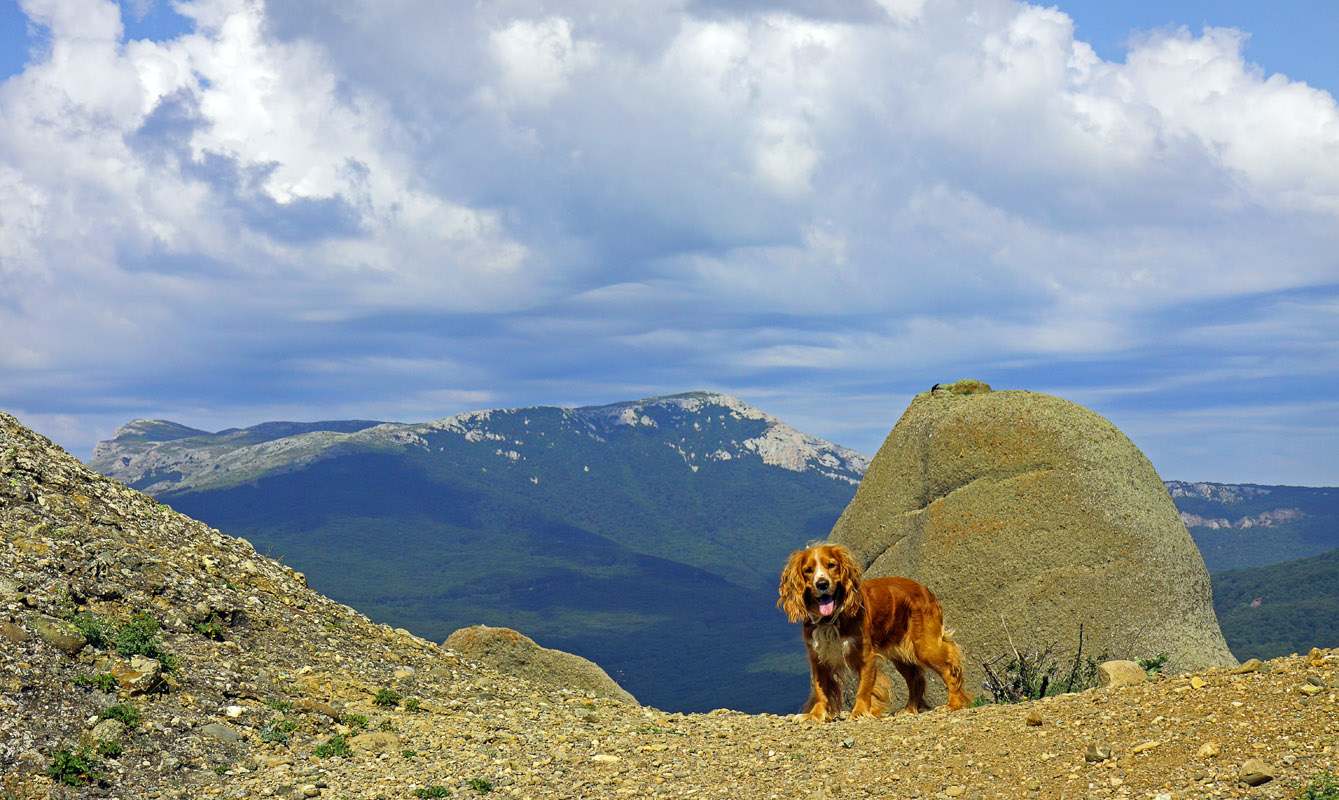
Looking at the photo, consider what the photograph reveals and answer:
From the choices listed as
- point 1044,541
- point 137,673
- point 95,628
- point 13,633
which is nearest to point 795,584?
point 1044,541

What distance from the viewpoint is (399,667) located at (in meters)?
15.6

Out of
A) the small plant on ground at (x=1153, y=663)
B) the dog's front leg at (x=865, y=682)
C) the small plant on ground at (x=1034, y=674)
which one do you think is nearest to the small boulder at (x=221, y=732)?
the dog's front leg at (x=865, y=682)

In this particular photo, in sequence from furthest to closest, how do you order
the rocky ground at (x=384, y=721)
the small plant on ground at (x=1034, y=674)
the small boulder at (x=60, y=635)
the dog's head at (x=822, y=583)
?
the small plant on ground at (x=1034, y=674), the small boulder at (x=60, y=635), the dog's head at (x=822, y=583), the rocky ground at (x=384, y=721)

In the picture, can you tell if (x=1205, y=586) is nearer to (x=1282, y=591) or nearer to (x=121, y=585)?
(x=121, y=585)

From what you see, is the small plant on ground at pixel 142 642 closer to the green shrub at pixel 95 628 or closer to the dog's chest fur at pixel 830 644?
the green shrub at pixel 95 628

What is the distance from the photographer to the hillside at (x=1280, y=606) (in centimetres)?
8906

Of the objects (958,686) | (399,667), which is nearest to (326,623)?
(399,667)

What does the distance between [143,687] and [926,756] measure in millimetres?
8957

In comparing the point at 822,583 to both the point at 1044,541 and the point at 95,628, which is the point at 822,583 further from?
the point at 95,628

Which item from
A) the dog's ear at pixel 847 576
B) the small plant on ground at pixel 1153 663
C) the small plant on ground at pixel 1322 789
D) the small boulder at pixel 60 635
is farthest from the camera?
the small plant on ground at pixel 1153 663

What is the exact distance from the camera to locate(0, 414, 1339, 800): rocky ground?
8.57 metres

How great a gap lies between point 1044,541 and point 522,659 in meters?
9.75

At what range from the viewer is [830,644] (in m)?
11.8

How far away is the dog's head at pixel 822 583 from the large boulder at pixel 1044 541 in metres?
5.15
